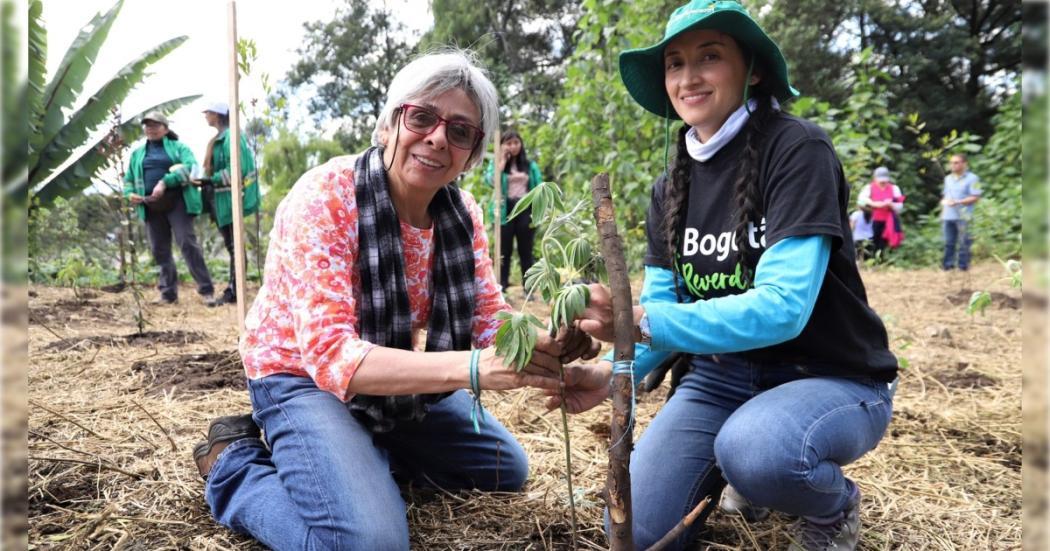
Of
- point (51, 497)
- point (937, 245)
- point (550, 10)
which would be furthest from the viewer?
point (550, 10)

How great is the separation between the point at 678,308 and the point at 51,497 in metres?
1.96

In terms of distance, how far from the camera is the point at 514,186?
6.58 metres

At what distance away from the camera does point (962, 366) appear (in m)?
3.65

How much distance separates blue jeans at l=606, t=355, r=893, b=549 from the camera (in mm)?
1547

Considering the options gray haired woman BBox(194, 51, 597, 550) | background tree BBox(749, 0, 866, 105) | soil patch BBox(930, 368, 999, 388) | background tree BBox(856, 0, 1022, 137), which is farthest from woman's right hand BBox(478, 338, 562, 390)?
background tree BBox(856, 0, 1022, 137)

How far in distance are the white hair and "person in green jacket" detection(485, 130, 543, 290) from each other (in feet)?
15.0

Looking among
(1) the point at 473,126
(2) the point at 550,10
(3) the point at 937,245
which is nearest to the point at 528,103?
(2) the point at 550,10

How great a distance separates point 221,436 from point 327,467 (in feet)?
1.76

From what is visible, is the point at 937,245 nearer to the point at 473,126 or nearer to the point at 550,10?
the point at 550,10

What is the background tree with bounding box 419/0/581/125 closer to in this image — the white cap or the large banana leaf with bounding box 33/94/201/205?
the white cap

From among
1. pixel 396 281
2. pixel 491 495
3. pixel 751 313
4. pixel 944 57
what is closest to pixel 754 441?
pixel 751 313

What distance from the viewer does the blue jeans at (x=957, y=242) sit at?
8438 mm

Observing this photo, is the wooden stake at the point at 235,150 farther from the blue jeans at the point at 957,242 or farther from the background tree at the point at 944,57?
the background tree at the point at 944,57

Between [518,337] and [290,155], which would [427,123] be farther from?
[290,155]
